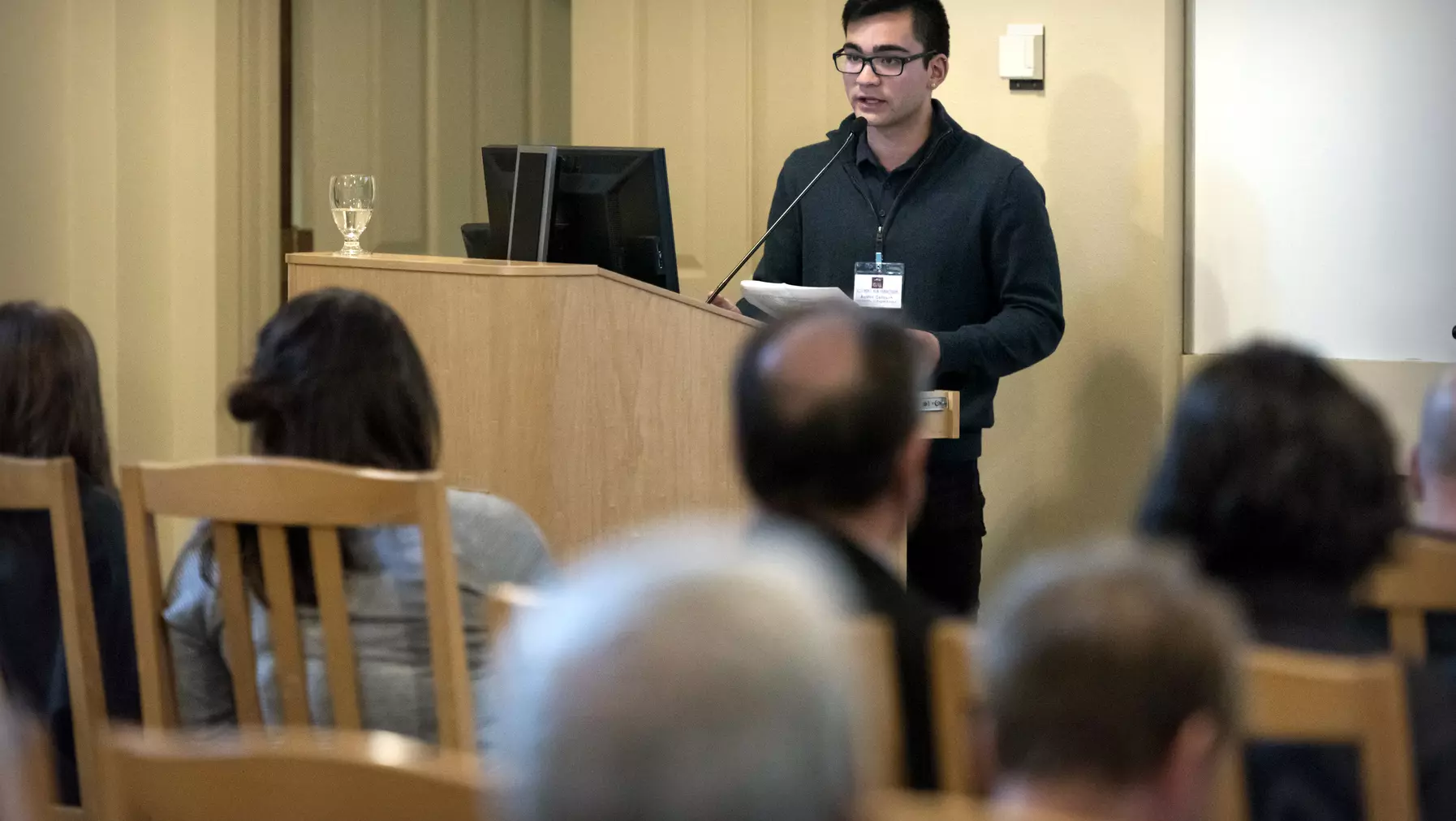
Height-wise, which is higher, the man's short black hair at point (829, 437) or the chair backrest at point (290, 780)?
the man's short black hair at point (829, 437)

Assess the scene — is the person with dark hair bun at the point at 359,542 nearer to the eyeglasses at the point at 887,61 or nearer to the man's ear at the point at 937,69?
the eyeglasses at the point at 887,61

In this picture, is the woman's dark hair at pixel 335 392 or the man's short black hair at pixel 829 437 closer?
the man's short black hair at pixel 829 437

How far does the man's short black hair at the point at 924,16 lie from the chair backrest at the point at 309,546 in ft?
7.11

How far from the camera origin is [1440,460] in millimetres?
1531

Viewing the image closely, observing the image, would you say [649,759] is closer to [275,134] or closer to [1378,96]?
[1378,96]

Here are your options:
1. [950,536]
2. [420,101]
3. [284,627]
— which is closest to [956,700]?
[284,627]

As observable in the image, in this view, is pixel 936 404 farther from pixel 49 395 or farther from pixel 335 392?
pixel 49 395

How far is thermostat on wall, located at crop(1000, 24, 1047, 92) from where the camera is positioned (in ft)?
12.8

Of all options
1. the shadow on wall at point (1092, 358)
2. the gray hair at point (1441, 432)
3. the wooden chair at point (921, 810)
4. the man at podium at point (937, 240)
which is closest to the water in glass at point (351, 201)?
the man at podium at point (937, 240)

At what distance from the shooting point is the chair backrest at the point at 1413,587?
134 centimetres

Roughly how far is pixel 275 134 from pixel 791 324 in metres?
3.44

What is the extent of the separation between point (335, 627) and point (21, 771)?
2.89 feet

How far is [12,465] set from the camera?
1.86 metres

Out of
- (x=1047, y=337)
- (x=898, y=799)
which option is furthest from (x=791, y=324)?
(x=1047, y=337)
